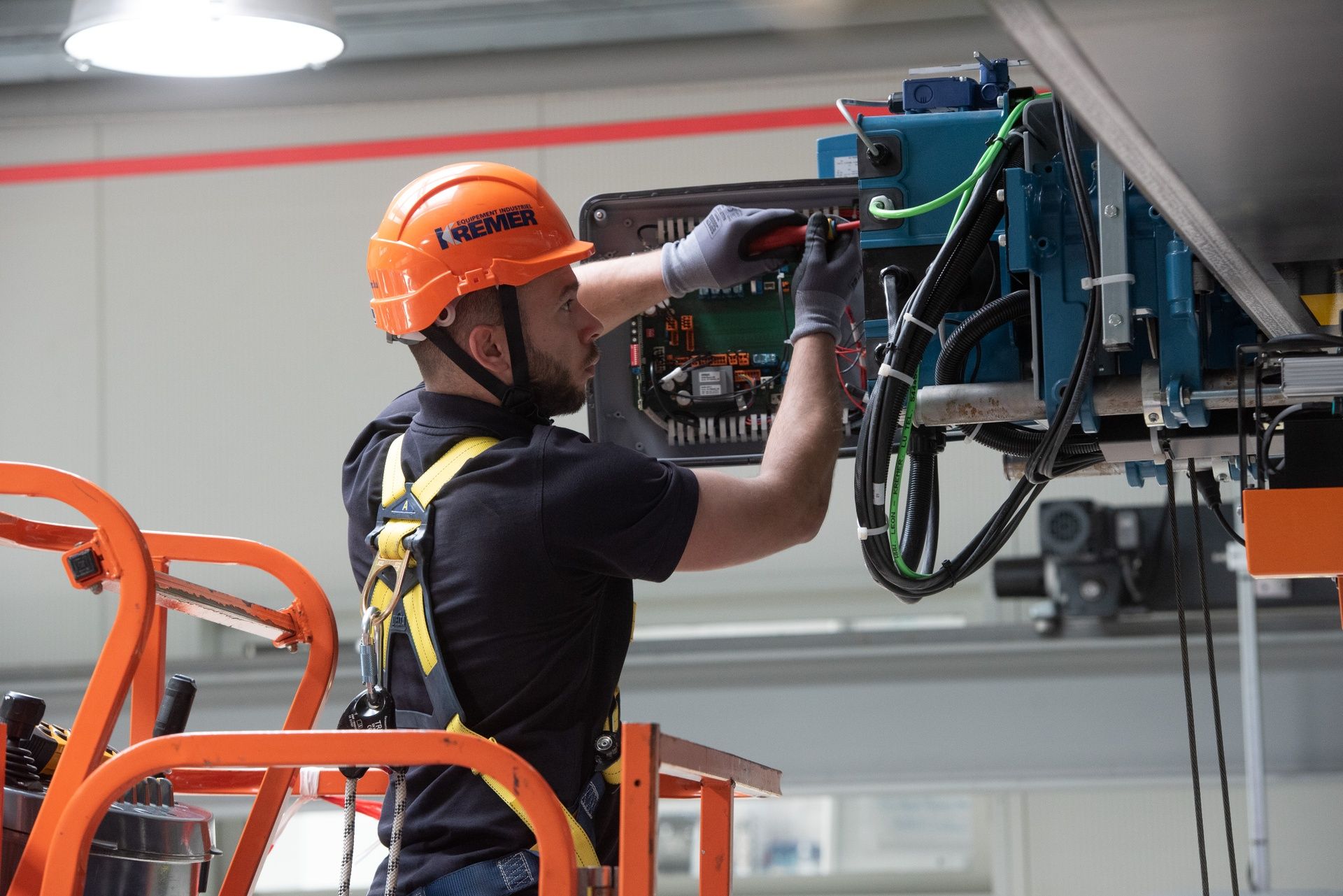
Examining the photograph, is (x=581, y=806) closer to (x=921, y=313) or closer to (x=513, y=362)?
(x=513, y=362)

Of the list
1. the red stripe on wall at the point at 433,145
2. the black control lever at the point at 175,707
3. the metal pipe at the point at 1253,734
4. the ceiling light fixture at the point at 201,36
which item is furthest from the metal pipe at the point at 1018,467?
the red stripe on wall at the point at 433,145

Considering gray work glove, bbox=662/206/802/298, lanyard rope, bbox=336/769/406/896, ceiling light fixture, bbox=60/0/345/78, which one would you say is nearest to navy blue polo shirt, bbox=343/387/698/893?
lanyard rope, bbox=336/769/406/896

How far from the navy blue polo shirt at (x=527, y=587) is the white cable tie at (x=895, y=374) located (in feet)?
1.09

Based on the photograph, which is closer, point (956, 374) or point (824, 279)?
point (956, 374)

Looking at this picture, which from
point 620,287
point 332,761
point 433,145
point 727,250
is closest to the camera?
point 332,761

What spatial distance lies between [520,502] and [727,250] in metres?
0.64

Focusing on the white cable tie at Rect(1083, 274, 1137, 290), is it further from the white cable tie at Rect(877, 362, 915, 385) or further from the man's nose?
the man's nose

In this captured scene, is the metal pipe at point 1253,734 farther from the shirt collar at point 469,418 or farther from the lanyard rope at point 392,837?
the lanyard rope at point 392,837

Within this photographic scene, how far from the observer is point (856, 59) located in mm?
5574

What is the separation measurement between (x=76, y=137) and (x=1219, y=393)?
5208mm

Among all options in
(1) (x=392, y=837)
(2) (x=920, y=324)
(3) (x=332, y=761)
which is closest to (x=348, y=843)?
(1) (x=392, y=837)

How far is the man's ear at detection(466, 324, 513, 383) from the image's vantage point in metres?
2.41

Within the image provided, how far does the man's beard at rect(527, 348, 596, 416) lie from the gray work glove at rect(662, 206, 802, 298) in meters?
0.31

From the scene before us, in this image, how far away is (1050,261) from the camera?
87.0 inches
